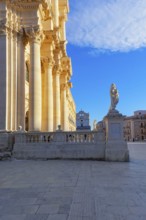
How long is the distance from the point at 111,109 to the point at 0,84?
7.32m

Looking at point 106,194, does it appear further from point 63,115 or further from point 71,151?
point 63,115

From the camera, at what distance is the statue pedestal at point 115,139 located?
15.8m

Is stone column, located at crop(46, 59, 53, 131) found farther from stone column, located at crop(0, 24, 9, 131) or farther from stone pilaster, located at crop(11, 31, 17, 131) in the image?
stone column, located at crop(0, 24, 9, 131)

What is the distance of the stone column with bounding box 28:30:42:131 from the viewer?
2008cm

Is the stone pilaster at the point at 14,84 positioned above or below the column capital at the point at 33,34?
below

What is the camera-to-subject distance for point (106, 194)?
717cm

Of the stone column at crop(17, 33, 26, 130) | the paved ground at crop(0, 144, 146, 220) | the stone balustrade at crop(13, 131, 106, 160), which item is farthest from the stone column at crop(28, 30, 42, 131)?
the paved ground at crop(0, 144, 146, 220)

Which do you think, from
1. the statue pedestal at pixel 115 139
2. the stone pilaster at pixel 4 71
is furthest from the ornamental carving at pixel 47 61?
the statue pedestal at pixel 115 139

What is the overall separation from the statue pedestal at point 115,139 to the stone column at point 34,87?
18.0 ft

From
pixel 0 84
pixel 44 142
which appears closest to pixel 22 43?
pixel 0 84

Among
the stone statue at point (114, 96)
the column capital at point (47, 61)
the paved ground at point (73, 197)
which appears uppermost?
the column capital at point (47, 61)

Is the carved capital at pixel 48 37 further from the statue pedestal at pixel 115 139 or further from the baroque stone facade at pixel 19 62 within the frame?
the statue pedestal at pixel 115 139

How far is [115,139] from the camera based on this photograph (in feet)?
53.1

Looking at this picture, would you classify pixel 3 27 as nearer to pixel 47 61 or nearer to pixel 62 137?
pixel 47 61
